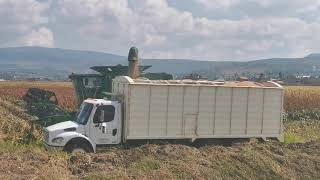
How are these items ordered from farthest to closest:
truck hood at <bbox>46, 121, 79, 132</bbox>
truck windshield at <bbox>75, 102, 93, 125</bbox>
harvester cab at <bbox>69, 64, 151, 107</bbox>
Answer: harvester cab at <bbox>69, 64, 151, 107</bbox>
truck windshield at <bbox>75, 102, 93, 125</bbox>
truck hood at <bbox>46, 121, 79, 132</bbox>

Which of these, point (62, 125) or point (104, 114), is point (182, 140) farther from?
point (62, 125)

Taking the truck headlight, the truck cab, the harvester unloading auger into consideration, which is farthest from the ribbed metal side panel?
the harvester unloading auger

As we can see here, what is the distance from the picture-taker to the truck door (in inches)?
693

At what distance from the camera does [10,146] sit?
17859mm

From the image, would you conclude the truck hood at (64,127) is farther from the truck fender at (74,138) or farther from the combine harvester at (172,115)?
the truck fender at (74,138)

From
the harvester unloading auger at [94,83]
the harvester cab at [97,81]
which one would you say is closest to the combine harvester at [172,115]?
the harvester unloading auger at [94,83]

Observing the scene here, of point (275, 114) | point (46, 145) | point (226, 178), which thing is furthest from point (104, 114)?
point (275, 114)

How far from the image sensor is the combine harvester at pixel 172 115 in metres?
17.6

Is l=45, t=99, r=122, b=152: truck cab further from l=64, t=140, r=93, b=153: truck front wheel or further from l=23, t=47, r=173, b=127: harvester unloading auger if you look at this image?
l=23, t=47, r=173, b=127: harvester unloading auger

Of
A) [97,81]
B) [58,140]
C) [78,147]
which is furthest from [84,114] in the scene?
[97,81]

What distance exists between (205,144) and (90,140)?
14.3 ft

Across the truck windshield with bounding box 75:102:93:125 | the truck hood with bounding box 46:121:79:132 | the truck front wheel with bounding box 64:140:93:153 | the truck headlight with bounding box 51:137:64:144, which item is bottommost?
the truck front wheel with bounding box 64:140:93:153

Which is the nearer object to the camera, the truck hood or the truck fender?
the truck fender

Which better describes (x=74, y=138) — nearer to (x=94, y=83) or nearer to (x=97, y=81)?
(x=97, y=81)
